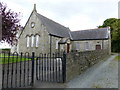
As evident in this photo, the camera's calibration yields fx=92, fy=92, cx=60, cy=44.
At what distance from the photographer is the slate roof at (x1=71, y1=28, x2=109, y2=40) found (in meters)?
23.1

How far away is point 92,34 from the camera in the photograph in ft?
81.9

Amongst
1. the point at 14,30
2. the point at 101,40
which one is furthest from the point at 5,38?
the point at 101,40

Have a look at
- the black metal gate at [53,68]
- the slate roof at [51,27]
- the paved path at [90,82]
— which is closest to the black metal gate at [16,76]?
the black metal gate at [53,68]

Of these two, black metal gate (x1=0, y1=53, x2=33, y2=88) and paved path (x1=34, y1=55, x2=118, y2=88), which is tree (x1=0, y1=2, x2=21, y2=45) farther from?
paved path (x1=34, y1=55, x2=118, y2=88)

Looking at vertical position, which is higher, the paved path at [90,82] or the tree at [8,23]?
the tree at [8,23]

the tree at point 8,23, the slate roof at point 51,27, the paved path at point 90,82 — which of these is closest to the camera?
the paved path at point 90,82

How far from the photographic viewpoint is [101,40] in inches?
891

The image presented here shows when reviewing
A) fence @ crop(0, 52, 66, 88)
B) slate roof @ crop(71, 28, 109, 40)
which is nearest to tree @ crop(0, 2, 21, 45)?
fence @ crop(0, 52, 66, 88)

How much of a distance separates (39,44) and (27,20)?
691 centimetres

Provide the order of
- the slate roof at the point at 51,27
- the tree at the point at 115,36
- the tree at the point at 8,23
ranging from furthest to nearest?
the tree at the point at 115,36, the slate roof at the point at 51,27, the tree at the point at 8,23

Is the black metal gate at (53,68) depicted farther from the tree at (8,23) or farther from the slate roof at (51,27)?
the slate roof at (51,27)

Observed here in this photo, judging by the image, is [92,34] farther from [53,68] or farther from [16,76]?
[16,76]

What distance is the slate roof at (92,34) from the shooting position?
2311 cm

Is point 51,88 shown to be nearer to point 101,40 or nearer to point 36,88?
point 36,88
